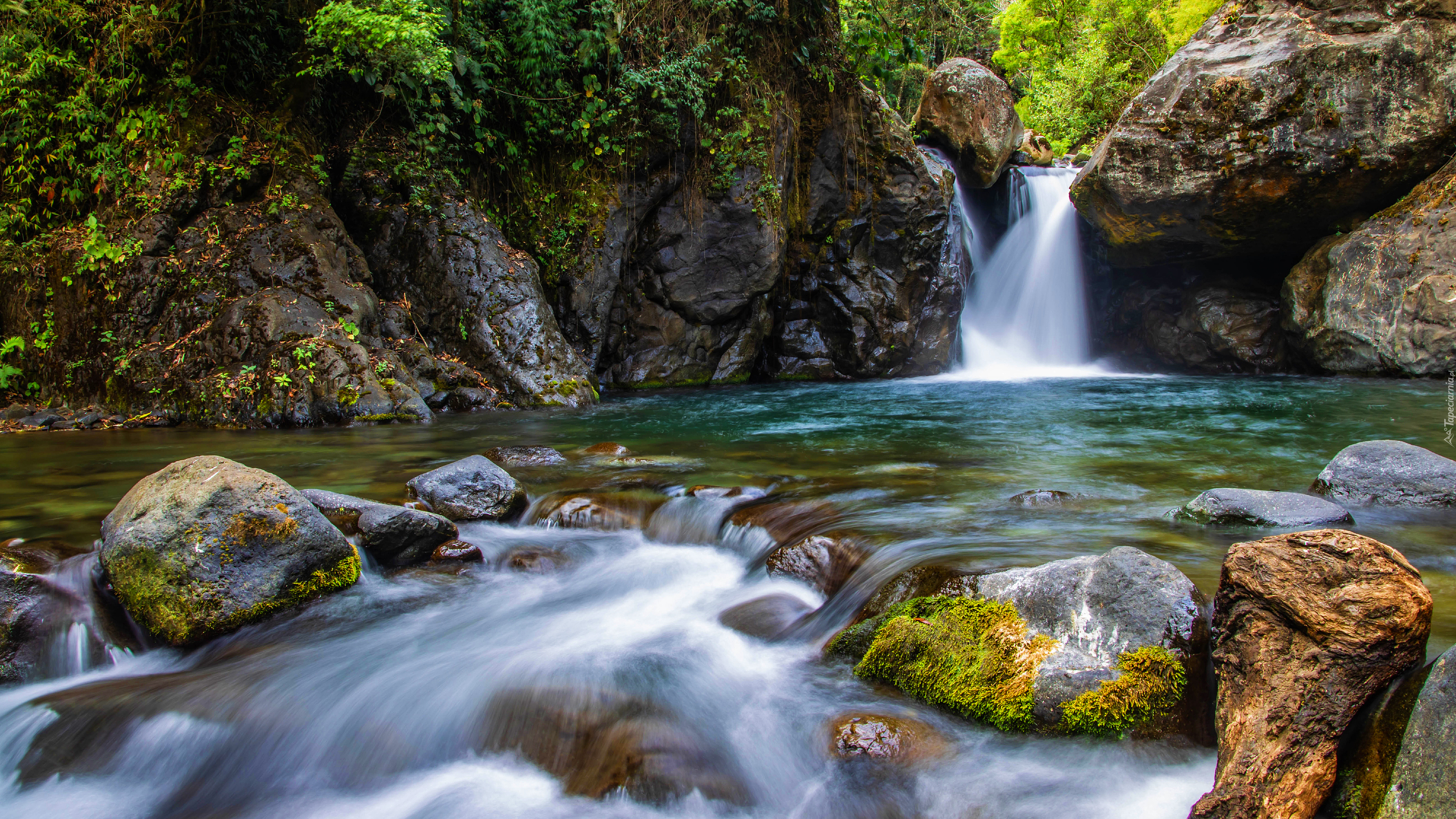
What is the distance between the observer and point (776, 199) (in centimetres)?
1321

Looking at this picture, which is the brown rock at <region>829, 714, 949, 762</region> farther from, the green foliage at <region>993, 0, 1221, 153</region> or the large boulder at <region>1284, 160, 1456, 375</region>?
the green foliage at <region>993, 0, 1221, 153</region>

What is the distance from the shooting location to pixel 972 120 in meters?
15.8

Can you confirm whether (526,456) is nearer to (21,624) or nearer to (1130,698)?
(21,624)

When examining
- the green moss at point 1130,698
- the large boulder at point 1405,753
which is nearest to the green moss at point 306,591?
the green moss at point 1130,698

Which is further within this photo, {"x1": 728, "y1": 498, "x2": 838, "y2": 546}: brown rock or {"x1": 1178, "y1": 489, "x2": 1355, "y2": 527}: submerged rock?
{"x1": 728, "y1": 498, "x2": 838, "y2": 546}: brown rock

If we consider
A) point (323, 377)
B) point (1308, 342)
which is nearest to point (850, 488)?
point (323, 377)

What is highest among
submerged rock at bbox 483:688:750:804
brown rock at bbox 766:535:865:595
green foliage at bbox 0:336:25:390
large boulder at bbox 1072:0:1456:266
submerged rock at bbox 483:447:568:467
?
large boulder at bbox 1072:0:1456:266

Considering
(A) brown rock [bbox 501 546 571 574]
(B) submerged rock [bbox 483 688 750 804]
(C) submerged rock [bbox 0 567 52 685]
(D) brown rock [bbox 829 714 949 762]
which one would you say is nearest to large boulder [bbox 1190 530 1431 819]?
(D) brown rock [bbox 829 714 949 762]

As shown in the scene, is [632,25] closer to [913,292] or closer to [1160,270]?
[913,292]

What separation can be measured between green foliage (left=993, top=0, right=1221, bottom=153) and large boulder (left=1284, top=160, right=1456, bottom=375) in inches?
540

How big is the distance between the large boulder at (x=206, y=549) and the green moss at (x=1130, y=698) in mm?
3615

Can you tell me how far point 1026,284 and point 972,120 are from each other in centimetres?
391

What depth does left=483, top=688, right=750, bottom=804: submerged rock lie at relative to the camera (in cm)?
278

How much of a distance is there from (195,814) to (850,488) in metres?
4.07
